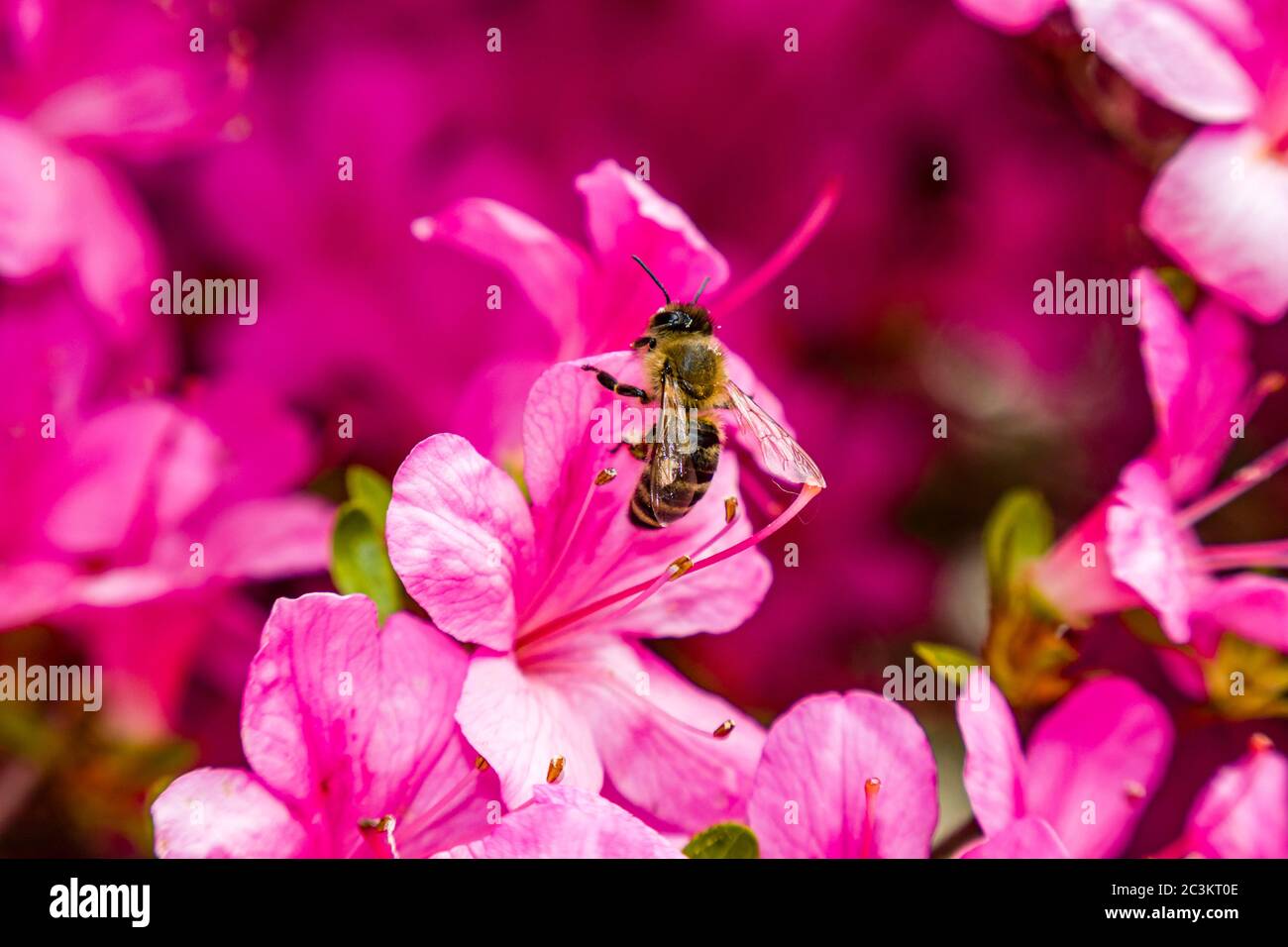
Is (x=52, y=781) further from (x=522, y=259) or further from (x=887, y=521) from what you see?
(x=887, y=521)

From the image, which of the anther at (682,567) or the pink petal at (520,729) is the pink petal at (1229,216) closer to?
the anther at (682,567)

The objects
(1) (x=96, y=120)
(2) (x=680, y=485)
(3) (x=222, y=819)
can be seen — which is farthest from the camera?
(1) (x=96, y=120)

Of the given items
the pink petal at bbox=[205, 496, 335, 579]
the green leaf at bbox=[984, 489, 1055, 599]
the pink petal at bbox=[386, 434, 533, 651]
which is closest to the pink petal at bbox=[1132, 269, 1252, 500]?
the green leaf at bbox=[984, 489, 1055, 599]

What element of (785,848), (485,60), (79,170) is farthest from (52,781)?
(485,60)

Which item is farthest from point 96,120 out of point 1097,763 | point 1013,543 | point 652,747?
point 1097,763

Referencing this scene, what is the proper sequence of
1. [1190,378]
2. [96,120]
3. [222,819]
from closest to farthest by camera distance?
[222,819]
[1190,378]
[96,120]

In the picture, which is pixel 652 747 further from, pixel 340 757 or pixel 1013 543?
pixel 1013 543
